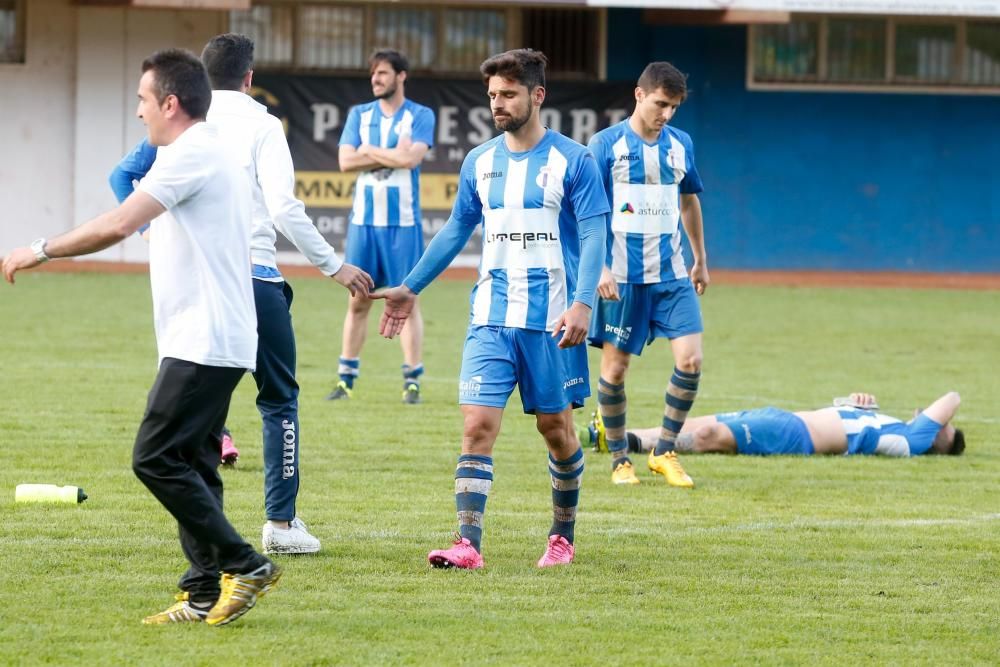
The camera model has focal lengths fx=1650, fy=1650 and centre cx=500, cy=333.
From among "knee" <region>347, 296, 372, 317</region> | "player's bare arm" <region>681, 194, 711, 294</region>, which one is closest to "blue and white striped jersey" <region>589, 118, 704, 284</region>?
"player's bare arm" <region>681, 194, 711, 294</region>

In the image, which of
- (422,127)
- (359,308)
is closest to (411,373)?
(359,308)

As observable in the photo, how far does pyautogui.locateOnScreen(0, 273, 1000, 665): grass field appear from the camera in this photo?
5352 mm

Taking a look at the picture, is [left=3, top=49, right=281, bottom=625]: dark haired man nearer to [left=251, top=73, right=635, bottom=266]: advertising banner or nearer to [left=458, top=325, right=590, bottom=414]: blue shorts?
[left=458, top=325, right=590, bottom=414]: blue shorts

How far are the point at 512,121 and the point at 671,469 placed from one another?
2.97 m

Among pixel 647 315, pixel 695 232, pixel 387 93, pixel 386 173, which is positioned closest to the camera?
pixel 647 315

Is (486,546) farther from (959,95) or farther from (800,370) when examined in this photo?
(959,95)

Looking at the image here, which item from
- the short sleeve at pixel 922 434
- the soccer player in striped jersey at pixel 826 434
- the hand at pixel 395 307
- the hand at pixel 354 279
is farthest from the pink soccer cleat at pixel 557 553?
Answer: the short sleeve at pixel 922 434

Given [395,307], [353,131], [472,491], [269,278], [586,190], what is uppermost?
[353,131]

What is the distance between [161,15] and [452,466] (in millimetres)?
17925

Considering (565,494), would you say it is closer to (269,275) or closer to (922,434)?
(269,275)

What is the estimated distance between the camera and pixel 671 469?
885cm

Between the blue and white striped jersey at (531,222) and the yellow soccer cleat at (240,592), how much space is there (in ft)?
5.20

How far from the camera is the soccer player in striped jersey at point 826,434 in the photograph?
10.0 metres

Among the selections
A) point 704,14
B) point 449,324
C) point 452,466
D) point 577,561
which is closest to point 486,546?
point 577,561
